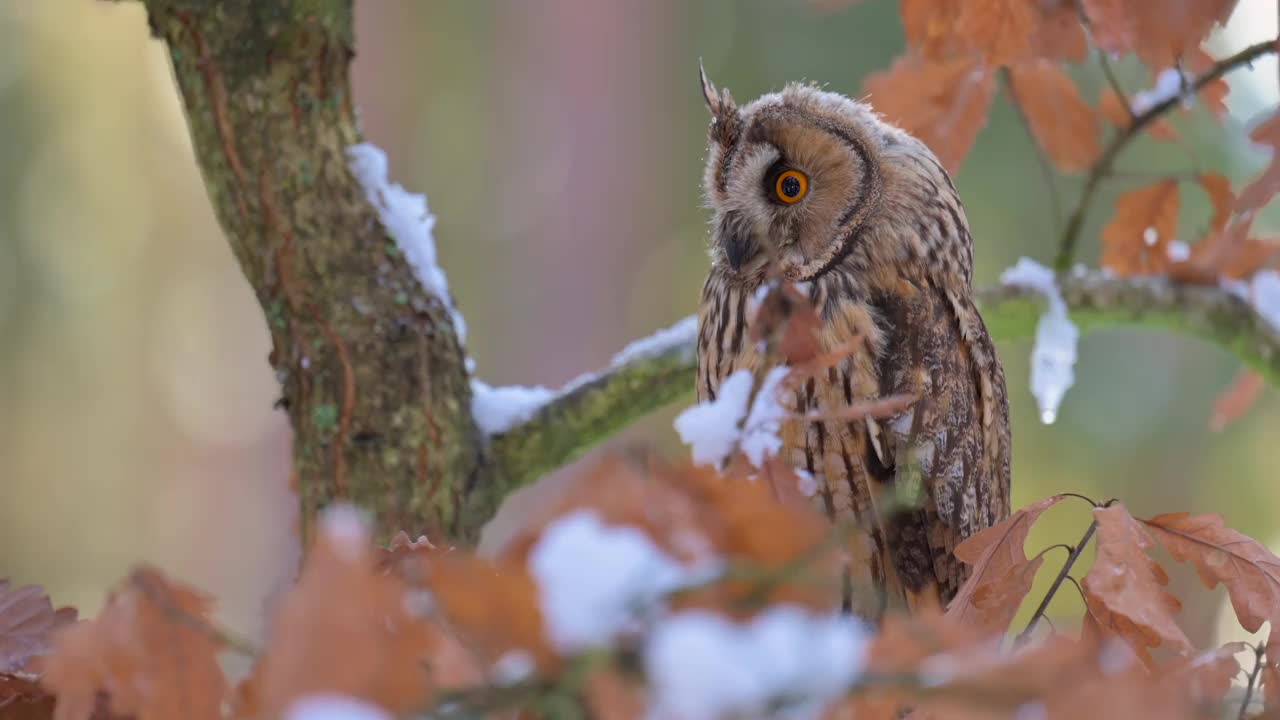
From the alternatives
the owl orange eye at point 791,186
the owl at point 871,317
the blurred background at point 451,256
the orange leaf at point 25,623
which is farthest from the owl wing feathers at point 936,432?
the blurred background at point 451,256

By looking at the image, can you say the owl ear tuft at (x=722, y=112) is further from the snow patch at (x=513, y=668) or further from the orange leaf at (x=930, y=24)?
the snow patch at (x=513, y=668)

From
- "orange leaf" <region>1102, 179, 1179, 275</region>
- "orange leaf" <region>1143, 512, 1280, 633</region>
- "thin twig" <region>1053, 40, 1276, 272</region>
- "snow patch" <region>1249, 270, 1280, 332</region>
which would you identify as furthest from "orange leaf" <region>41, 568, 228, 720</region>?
"snow patch" <region>1249, 270, 1280, 332</region>

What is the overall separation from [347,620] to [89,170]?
8.20 m

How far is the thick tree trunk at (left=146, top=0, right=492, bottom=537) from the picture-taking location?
1035 millimetres

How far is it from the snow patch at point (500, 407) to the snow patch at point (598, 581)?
2.67 feet

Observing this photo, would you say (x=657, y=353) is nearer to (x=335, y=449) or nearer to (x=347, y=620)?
(x=335, y=449)

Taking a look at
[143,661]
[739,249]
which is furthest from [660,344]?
[143,661]

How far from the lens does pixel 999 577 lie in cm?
68

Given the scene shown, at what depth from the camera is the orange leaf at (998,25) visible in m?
0.91

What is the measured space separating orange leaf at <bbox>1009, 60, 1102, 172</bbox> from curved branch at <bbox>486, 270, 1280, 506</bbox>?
142mm

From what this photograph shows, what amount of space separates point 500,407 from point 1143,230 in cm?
79

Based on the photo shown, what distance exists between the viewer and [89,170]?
7.50m

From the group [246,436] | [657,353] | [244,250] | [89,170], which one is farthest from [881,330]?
[89,170]

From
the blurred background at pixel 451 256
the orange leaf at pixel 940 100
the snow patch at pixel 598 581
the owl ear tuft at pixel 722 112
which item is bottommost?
the snow patch at pixel 598 581
